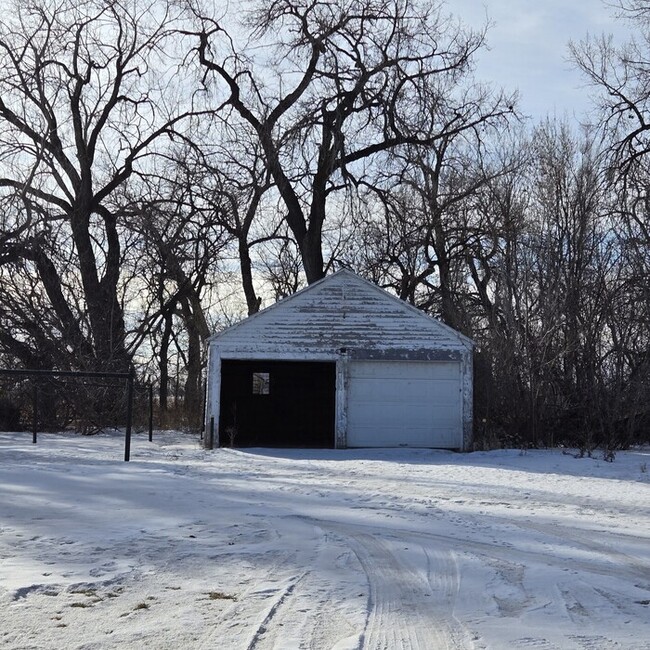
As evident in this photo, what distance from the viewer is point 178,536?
817cm

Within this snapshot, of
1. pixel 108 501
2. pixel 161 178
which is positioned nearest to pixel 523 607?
pixel 108 501

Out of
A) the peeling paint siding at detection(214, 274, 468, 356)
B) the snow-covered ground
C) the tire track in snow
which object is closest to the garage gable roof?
the peeling paint siding at detection(214, 274, 468, 356)

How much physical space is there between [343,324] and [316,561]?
1318 centimetres

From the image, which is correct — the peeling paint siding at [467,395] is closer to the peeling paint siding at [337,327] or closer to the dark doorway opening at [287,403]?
the peeling paint siding at [337,327]

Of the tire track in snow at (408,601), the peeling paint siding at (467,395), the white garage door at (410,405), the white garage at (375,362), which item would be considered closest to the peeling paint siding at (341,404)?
the white garage at (375,362)

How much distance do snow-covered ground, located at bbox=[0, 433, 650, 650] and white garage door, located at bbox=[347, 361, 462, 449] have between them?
19.5 feet

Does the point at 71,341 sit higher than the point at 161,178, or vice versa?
the point at 161,178

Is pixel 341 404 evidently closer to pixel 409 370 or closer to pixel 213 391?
pixel 409 370

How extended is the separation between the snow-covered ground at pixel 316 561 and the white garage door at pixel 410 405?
5.94 m

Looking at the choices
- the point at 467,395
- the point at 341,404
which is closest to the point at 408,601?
the point at 341,404

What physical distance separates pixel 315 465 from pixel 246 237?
58.2 feet

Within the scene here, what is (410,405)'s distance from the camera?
20.0m

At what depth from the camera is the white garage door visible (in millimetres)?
20000

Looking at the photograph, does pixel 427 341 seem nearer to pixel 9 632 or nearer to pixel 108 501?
pixel 108 501
